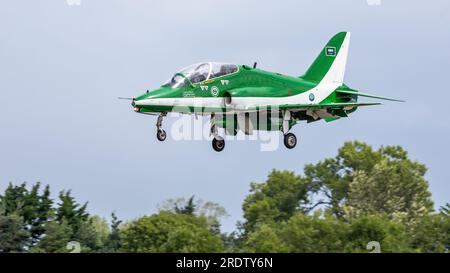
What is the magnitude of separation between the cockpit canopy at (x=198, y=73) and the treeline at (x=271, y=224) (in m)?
26.9

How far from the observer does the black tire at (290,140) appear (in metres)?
46.9


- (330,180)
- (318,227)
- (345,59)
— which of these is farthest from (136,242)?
(330,180)

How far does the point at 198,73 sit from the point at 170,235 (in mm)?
29767

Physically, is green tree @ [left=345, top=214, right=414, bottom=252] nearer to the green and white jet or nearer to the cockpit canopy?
the green and white jet

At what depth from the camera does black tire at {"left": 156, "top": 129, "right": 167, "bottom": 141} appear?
42125 millimetres

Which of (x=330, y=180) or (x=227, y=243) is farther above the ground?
(x=330, y=180)

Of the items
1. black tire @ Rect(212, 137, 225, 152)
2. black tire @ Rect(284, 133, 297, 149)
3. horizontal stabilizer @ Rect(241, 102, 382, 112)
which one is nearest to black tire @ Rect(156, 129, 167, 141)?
horizontal stabilizer @ Rect(241, 102, 382, 112)

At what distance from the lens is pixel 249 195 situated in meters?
108

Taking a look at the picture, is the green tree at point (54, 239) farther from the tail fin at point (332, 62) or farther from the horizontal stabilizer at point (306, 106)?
the horizontal stabilizer at point (306, 106)

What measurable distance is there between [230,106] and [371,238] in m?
30.5

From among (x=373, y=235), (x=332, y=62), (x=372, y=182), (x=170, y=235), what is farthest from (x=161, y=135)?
(x=372, y=182)

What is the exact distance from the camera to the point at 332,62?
50.0 metres

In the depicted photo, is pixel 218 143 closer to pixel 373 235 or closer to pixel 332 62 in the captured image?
pixel 332 62
